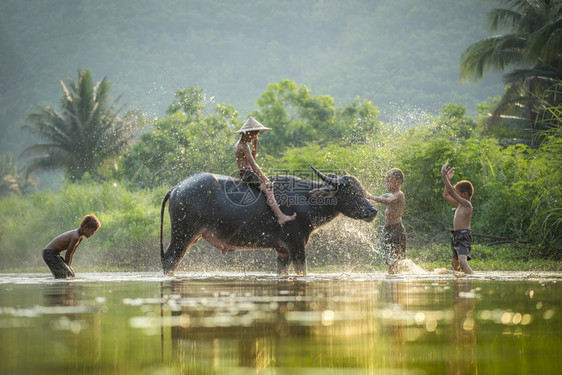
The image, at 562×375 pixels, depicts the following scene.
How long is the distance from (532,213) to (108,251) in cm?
954

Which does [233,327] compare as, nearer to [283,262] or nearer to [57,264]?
[283,262]

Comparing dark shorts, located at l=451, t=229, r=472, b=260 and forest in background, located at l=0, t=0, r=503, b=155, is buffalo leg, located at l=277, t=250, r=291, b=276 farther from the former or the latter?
forest in background, located at l=0, t=0, r=503, b=155

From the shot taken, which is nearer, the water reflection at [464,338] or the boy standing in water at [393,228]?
the water reflection at [464,338]

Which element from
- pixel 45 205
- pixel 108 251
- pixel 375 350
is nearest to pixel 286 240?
pixel 375 350

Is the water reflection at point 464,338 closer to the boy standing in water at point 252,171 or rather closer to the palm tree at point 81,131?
the boy standing in water at point 252,171

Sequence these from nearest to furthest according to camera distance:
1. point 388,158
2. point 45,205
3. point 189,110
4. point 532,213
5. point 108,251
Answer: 1. point 532,213
2. point 388,158
3. point 108,251
4. point 45,205
5. point 189,110

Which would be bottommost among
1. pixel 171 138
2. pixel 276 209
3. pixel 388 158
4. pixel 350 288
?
pixel 350 288

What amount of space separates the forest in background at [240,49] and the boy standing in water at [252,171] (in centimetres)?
5830

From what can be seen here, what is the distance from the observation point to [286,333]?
12.0 feet

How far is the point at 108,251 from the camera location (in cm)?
1652

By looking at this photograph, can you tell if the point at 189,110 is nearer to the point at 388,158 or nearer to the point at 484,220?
the point at 388,158

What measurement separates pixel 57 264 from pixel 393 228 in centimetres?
479

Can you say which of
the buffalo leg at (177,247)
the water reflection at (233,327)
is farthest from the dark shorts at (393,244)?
the water reflection at (233,327)

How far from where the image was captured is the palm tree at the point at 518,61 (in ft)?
94.1
